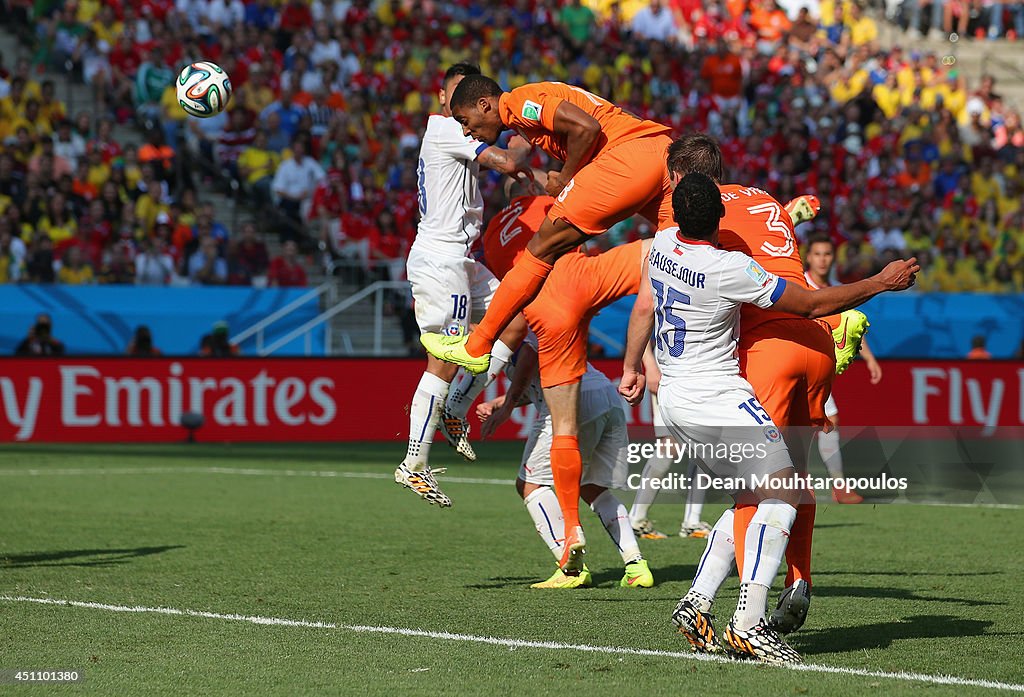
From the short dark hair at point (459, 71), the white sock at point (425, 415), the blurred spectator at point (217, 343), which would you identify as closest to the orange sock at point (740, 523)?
the white sock at point (425, 415)

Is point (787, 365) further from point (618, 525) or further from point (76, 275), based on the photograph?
point (76, 275)

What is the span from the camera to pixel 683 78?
29125 millimetres

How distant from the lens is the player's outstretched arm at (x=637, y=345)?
25.2ft

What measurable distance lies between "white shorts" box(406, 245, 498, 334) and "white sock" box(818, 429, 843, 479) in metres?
5.20

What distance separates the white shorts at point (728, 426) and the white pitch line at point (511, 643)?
31.9 inches

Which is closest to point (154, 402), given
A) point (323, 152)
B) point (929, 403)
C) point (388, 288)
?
point (388, 288)

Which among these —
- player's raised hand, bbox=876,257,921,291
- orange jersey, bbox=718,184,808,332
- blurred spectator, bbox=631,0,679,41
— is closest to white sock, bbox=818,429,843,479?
orange jersey, bbox=718,184,808,332

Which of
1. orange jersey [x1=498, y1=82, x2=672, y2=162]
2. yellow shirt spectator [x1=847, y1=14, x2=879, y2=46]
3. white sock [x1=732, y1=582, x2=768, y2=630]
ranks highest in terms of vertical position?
yellow shirt spectator [x1=847, y1=14, x2=879, y2=46]

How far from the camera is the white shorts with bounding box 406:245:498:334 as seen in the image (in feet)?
30.5

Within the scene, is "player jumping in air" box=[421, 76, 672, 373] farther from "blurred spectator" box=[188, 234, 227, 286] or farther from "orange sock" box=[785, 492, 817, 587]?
"blurred spectator" box=[188, 234, 227, 286]

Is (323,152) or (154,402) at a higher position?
(323,152)

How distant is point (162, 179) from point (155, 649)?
54.1ft

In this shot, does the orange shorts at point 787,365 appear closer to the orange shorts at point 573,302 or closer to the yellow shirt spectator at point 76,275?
the orange shorts at point 573,302

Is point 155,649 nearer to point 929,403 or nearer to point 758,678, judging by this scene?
point 758,678
